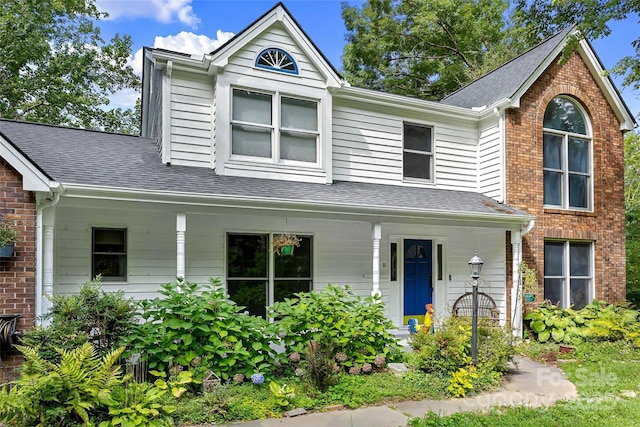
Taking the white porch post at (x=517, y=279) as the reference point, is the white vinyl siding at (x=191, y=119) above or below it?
above

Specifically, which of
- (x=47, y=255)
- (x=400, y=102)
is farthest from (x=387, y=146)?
(x=47, y=255)

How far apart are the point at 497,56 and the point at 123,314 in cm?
2026

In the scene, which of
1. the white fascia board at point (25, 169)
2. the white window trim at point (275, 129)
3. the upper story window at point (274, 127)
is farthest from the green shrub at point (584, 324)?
the white fascia board at point (25, 169)

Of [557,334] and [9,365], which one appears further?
[557,334]

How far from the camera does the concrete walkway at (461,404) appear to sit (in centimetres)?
499

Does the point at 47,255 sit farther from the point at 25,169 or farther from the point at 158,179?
the point at 158,179

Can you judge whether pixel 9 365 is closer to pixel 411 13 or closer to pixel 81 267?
pixel 81 267

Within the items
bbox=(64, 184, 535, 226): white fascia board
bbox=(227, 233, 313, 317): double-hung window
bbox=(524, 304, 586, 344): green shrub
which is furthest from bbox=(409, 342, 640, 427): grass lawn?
bbox=(227, 233, 313, 317): double-hung window

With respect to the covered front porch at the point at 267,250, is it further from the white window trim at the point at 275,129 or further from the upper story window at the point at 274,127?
the upper story window at the point at 274,127

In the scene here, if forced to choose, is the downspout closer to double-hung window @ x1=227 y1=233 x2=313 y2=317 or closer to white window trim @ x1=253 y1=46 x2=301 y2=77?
double-hung window @ x1=227 y1=233 x2=313 y2=317

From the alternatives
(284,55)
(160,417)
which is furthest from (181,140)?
(160,417)

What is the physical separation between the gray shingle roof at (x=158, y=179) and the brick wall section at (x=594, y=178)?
1.01m

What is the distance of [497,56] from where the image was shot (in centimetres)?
2066

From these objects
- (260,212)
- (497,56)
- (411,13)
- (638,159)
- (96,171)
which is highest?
(411,13)
